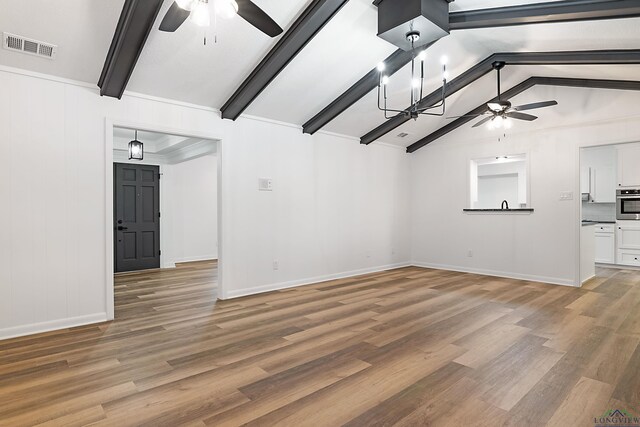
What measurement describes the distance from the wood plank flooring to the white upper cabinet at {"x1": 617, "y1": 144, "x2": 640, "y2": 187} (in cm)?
366

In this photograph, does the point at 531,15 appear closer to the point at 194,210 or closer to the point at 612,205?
the point at 612,205

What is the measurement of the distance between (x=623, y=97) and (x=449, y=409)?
18.3 ft

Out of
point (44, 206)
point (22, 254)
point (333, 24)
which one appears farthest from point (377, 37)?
point (22, 254)

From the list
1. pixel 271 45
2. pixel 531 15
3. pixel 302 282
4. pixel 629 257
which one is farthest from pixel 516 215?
pixel 271 45

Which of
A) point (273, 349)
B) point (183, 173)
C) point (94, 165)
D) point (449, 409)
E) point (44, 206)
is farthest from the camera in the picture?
point (183, 173)

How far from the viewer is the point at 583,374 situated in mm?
2553

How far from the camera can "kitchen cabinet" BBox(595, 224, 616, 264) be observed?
23.9 ft

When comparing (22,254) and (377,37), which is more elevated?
(377,37)

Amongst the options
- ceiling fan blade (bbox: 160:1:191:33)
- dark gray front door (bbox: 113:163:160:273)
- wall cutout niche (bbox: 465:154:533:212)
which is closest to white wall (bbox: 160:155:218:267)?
dark gray front door (bbox: 113:163:160:273)

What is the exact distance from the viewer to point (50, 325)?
3.55m

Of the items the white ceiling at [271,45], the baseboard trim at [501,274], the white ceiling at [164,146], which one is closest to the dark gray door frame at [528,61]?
the white ceiling at [271,45]

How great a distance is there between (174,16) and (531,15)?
3325mm

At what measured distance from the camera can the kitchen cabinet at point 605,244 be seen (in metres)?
7.29

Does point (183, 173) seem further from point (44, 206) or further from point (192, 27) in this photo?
point (192, 27)
